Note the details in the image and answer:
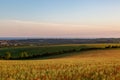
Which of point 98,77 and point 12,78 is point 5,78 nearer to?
point 12,78

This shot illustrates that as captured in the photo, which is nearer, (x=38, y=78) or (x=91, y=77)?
(x=38, y=78)

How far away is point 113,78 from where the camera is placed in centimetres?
1277

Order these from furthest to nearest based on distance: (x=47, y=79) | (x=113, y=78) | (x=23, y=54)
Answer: (x=23, y=54) < (x=113, y=78) < (x=47, y=79)

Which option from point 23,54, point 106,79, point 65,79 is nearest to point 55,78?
point 65,79

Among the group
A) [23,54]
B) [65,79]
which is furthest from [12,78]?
[23,54]

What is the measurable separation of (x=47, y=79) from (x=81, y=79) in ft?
5.08

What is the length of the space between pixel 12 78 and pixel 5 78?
0.33 metres

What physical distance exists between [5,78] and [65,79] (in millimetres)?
2614

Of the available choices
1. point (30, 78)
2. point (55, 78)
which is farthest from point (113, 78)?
point (30, 78)

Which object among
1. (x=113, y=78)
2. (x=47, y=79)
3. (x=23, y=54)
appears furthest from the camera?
(x=23, y=54)

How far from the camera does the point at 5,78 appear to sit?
12.2 meters

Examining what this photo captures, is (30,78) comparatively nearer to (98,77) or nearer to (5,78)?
(5,78)

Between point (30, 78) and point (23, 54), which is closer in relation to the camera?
point (30, 78)

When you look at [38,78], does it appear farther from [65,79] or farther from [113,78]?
[113,78]
